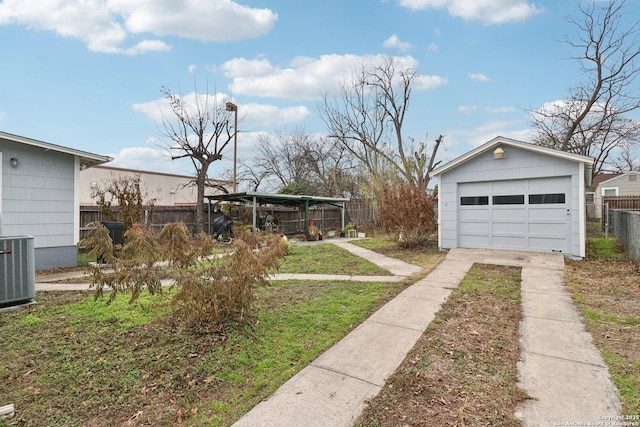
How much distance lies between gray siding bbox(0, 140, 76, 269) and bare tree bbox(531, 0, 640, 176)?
64.5 feet

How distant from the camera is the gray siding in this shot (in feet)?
23.7

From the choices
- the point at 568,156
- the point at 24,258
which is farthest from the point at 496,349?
the point at 568,156

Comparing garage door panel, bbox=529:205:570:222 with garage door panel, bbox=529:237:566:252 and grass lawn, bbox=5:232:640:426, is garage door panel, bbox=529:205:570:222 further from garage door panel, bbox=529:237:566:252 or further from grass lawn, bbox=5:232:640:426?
grass lawn, bbox=5:232:640:426

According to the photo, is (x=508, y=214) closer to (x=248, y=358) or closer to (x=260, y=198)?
(x=248, y=358)

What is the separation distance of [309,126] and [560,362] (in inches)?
920

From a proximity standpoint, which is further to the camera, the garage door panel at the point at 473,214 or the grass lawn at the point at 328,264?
the garage door panel at the point at 473,214

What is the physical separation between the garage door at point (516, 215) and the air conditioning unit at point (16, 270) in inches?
398

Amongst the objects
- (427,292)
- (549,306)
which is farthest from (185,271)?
(549,306)

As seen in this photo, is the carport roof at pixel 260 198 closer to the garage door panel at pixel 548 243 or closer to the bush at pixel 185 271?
the garage door panel at pixel 548 243

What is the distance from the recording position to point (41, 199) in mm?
7668

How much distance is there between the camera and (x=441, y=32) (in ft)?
37.9

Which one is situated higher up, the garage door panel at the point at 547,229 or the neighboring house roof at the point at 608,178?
the neighboring house roof at the point at 608,178

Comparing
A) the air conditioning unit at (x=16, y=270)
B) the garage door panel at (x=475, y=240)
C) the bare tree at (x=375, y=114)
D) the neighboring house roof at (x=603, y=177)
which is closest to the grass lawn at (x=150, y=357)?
the air conditioning unit at (x=16, y=270)

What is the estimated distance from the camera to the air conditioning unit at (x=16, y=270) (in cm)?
467
